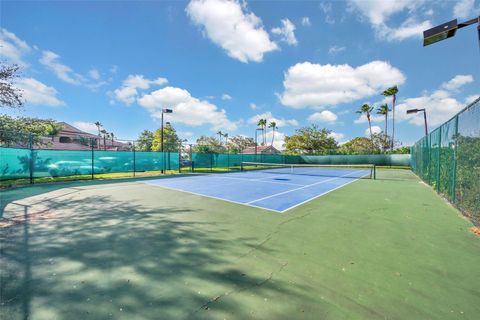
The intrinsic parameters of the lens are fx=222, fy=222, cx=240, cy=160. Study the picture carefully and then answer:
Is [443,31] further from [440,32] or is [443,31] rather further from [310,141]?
[310,141]

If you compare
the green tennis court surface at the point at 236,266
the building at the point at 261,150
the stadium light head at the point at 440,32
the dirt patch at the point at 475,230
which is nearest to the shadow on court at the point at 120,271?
the green tennis court surface at the point at 236,266

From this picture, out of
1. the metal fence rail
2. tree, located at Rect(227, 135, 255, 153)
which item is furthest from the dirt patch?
tree, located at Rect(227, 135, 255, 153)

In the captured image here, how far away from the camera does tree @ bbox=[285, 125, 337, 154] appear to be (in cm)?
4756

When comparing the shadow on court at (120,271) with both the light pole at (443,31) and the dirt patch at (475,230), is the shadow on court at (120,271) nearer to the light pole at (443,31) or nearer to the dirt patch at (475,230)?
the dirt patch at (475,230)

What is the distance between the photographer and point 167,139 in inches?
1998

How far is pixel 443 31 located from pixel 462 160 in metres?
3.37

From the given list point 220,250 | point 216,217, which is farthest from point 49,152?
point 220,250

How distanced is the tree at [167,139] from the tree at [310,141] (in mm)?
25287

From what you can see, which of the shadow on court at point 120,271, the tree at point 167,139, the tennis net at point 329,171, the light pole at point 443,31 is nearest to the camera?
the shadow on court at point 120,271

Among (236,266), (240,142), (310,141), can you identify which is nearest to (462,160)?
(236,266)

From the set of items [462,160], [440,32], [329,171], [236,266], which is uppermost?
[440,32]

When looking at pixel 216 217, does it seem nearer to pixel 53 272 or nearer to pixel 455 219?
pixel 53 272

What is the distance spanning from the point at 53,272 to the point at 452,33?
7.32m

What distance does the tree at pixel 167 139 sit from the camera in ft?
153
